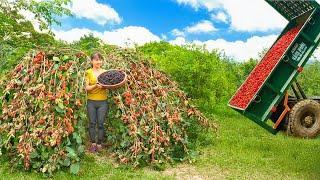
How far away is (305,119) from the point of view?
13.0 meters

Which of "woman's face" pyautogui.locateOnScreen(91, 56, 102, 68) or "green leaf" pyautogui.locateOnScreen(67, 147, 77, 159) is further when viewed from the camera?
"woman's face" pyautogui.locateOnScreen(91, 56, 102, 68)

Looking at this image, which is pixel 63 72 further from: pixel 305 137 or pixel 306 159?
pixel 305 137

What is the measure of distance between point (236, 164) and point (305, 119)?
367 centimetres

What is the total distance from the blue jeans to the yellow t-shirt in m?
0.07

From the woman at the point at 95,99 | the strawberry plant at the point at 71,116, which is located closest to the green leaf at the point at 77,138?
the strawberry plant at the point at 71,116

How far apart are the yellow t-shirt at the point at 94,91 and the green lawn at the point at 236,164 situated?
1035 mm

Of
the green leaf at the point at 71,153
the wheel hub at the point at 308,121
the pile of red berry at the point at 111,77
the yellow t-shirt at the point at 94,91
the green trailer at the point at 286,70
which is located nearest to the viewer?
the green leaf at the point at 71,153

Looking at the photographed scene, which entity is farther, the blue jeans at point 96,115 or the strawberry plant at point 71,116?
the blue jeans at point 96,115

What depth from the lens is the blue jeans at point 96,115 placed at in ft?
32.6

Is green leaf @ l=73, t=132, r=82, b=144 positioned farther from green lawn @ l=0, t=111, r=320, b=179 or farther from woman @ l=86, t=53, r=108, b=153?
woman @ l=86, t=53, r=108, b=153

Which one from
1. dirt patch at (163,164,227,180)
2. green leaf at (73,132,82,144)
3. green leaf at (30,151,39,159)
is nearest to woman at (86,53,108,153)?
green leaf at (73,132,82,144)

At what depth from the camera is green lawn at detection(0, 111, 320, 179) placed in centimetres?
914

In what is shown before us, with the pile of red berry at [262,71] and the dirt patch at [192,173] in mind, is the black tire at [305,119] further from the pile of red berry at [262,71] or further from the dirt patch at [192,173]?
the dirt patch at [192,173]

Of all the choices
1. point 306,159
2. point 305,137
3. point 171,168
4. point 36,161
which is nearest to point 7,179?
point 36,161
